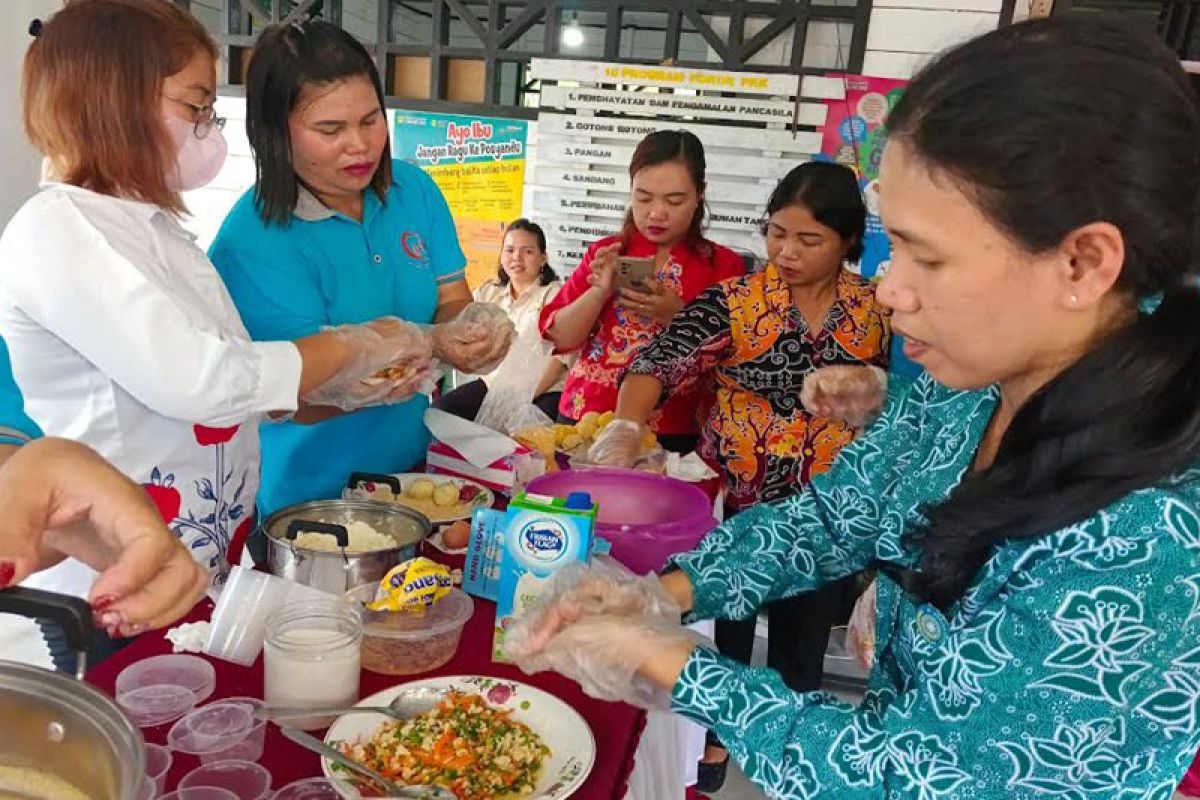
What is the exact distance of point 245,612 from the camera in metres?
1.24

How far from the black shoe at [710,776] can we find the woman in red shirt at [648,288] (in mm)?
970

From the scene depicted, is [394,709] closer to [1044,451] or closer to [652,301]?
[1044,451]

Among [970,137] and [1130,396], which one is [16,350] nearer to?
[970,137]

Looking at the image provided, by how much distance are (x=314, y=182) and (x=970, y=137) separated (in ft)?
5.18

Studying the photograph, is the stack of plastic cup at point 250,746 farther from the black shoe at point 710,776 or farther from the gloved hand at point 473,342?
the black shoe at point 710,776

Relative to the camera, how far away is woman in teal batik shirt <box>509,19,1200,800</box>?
0.78m

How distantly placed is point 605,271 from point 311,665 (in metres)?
1.97

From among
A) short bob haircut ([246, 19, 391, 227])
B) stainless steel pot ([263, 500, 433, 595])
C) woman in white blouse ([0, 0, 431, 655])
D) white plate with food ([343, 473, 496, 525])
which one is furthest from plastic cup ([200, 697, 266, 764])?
short bob haircut ([246, 19, 391, 227])

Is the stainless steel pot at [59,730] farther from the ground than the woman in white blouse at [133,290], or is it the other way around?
the woman in white blouse at [133,290]

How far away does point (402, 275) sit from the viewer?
7.05 feet

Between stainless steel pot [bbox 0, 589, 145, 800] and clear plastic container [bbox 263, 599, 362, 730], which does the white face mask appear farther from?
stainless steel pot [bbox 0, 589, 145, 800]

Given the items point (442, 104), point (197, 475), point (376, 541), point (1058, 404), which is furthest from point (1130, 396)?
point (442, 104)

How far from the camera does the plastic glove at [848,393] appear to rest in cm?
191

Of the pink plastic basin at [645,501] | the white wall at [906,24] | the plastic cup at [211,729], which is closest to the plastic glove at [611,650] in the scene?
the plastic cup at [211,729]
